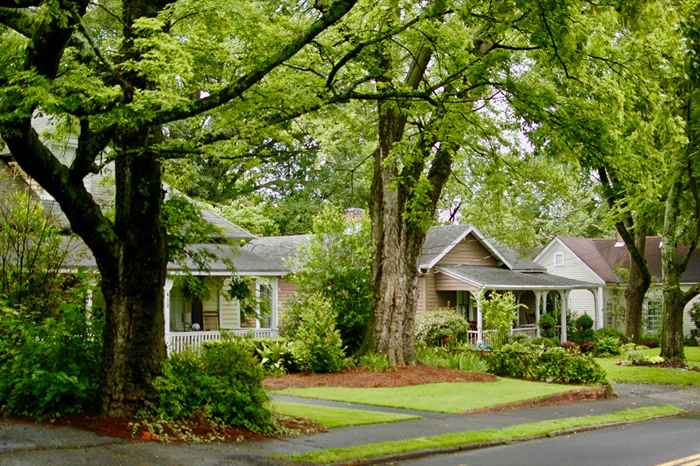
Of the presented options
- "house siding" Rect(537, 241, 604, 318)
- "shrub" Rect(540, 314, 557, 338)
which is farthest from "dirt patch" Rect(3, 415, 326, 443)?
"house siding" Rect(537, 241, 604, 318)

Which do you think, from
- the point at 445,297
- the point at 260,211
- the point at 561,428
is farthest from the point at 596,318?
the point at 561,428

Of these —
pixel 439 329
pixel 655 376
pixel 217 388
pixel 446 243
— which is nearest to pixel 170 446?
pixel 217 388

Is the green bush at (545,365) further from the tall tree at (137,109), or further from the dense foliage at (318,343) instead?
the tall tree at (137,109)

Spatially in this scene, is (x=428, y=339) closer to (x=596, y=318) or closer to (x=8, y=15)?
(x=596, y=318)

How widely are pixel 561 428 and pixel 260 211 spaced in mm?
28514

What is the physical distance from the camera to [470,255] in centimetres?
4022

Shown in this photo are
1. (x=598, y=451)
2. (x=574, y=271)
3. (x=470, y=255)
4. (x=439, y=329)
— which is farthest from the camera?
(x=574, y=271)

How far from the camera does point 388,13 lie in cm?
1245

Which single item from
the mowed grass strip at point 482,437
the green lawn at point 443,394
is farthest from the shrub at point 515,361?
the mowed grass strip at point 482,437

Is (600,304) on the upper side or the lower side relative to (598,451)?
upper

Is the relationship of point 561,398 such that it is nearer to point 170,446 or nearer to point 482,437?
point 482,437

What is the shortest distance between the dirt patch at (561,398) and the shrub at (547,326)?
754 inches

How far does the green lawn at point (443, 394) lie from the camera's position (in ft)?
57.6

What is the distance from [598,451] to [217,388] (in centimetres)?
594
